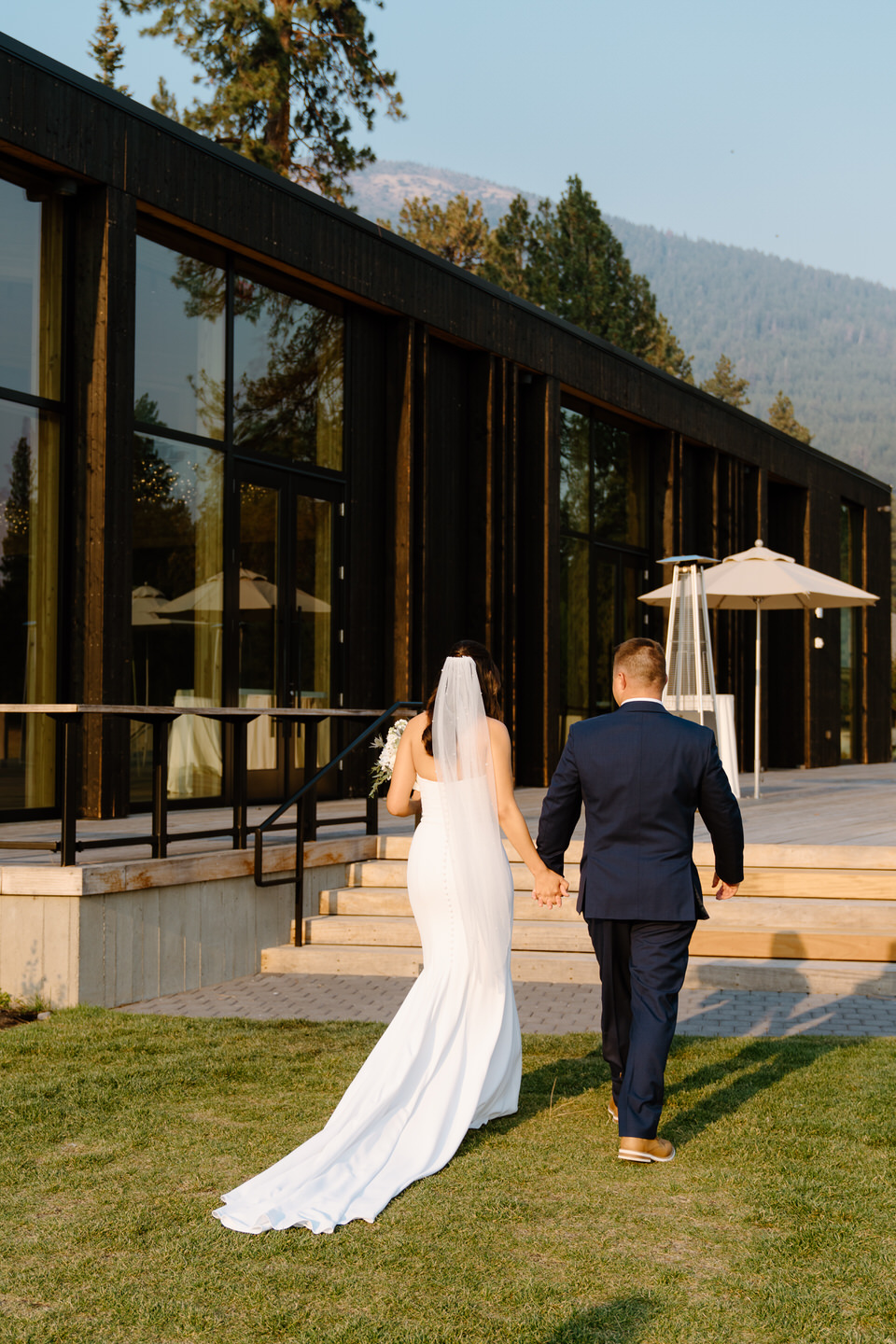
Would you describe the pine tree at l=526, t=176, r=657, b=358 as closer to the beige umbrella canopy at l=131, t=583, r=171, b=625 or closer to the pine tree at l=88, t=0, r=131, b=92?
the pine tree at l=88, t=0, r=131, b=92

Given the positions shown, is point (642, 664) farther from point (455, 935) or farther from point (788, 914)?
point (788, 914)

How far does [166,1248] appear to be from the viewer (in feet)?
11.7

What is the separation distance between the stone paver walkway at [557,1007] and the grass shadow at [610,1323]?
3044 mm

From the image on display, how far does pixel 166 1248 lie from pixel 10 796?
6144mm

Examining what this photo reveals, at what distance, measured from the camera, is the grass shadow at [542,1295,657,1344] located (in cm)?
304

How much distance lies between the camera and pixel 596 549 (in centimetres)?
1692

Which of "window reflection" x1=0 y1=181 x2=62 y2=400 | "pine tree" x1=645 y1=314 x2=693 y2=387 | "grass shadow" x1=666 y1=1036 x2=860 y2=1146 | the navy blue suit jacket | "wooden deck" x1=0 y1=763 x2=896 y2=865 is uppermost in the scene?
"pine tree" x1=645 y1=314 x2=693 y2=387

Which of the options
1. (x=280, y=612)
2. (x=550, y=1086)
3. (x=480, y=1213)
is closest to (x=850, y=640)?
(x=280, y=612)

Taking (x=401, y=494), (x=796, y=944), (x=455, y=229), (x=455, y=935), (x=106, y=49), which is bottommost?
(x=796, y=944)

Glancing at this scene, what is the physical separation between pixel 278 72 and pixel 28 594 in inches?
766

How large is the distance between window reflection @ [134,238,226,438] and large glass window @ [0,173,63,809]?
0.84 m

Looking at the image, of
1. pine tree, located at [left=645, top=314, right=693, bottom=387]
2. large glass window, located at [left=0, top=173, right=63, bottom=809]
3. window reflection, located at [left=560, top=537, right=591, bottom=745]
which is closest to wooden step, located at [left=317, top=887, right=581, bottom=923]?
large glass window, located at [left=0, top=173, right=63, bottom=809]

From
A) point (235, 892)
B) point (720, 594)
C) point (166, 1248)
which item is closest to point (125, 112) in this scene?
point (235, 892)

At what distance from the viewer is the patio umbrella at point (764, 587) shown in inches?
504
